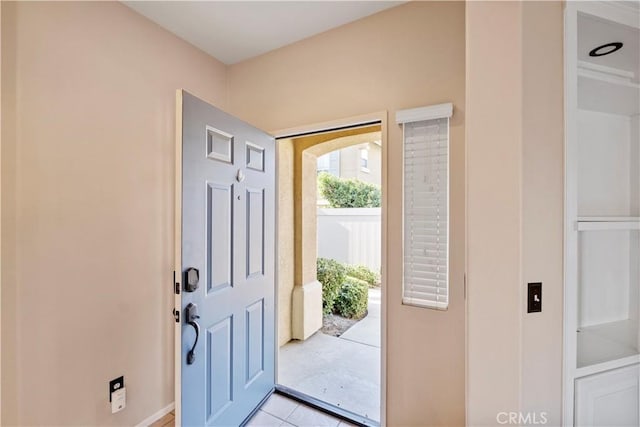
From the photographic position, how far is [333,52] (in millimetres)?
1745

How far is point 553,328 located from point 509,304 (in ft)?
0.54

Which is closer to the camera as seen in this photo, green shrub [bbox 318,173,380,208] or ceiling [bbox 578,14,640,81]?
ceiling [bbox 578,14,640,81]

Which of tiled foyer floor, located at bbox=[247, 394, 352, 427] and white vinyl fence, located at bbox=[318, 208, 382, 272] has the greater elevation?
white vinyl fence, located at bbox=[318, 208, 382, 272]

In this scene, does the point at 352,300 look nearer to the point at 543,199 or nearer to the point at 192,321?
the point at 192,321

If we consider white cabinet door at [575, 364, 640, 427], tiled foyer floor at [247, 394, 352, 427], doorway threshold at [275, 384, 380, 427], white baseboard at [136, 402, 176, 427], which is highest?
white cabinet door at [575, 364, 640, 427]

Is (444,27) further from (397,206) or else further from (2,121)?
(2,121)

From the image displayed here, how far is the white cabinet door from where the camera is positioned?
0.92m

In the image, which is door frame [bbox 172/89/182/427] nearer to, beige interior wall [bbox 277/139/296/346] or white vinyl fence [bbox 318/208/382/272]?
beige interior wall [bbox 277/139/296/346]

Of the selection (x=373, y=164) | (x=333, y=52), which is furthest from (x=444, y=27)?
(x=373, y=164)

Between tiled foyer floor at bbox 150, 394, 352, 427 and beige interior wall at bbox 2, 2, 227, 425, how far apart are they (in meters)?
0.56

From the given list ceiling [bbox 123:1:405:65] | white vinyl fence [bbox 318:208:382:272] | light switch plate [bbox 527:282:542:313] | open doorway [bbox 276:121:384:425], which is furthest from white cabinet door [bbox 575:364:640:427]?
white vinyl fence [bbox 318:208:382:272]

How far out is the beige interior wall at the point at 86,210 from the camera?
1.19 m

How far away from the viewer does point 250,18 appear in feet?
5.39

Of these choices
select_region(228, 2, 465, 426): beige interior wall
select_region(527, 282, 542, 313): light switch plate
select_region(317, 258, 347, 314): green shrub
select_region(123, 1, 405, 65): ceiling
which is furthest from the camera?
select_region(317, 258, 347, 314): green shrub
